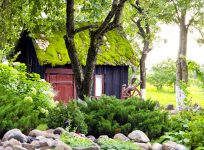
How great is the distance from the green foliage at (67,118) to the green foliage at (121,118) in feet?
1.17

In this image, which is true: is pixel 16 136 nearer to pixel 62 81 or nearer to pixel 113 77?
pixel 62 81

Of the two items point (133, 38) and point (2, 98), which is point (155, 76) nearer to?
point (133, 38)

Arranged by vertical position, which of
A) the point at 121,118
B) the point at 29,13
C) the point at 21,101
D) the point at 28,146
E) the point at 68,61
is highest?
the point at 29,13

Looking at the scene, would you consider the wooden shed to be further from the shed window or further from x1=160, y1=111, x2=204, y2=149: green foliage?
x1=160, y1=111, x2=204, y2=149: green foliage

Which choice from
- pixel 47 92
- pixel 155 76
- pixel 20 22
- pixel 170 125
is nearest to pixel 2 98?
pixel 47 92

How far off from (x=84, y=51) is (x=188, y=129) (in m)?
11.7

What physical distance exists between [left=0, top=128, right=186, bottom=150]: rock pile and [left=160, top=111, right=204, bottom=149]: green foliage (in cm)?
35

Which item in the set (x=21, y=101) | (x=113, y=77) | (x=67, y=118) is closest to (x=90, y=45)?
(x=21, y=101)

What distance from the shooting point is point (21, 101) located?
645 cm

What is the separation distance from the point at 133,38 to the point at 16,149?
70.0ft

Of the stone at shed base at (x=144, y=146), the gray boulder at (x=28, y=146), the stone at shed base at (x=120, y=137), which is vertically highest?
the gray boulder at (x=28, y=146)

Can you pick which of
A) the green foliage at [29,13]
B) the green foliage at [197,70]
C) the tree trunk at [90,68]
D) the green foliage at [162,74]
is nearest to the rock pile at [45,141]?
the green foliage at [197,70]

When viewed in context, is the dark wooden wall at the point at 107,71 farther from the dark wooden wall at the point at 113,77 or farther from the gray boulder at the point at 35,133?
the gray boulder at the point at 35,133

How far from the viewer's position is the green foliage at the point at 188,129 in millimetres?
5988
